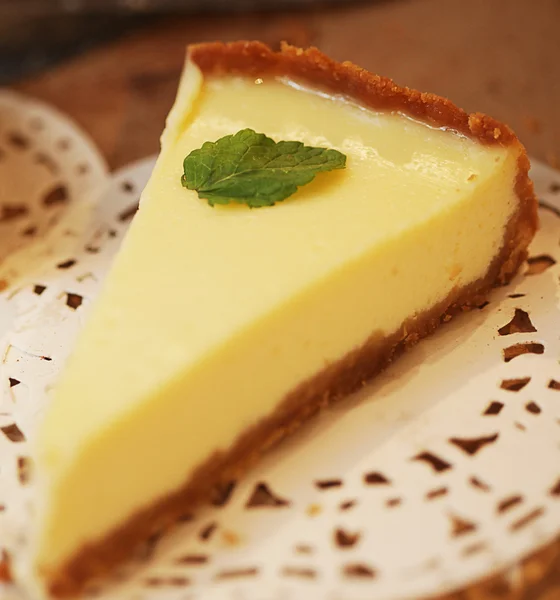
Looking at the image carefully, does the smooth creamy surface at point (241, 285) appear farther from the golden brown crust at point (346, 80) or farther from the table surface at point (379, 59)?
the table surface at point (379, 59)

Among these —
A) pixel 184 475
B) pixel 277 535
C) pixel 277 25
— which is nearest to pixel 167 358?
pixel 184 475

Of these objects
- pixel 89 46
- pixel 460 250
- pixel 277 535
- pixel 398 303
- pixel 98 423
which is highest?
pixel 89 46

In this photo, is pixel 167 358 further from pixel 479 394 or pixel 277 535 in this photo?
pixel 479 394

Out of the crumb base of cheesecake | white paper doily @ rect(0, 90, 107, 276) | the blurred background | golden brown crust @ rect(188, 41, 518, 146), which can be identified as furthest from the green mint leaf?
the blurred background

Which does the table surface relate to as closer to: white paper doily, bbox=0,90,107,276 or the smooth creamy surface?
white paper doily, bbox=0,90,107,276

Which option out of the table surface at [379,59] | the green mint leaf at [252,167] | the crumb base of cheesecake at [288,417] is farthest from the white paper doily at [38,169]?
the crumb base of cheesecake at [288,417]
